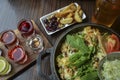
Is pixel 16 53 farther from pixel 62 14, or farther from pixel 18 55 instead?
pixel 62 14

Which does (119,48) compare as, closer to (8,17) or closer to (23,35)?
(23,35)

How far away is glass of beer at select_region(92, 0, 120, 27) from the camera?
1.12 meters

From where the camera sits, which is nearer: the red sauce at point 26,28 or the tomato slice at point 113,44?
the tomato slice at point 113,44

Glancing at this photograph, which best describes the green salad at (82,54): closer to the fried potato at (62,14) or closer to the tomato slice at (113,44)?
the tomato slice at (113,44)

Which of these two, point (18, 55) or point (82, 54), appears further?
point (18, 55)

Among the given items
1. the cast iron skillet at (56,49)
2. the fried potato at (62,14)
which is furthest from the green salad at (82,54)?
the fried potato at (62,14)

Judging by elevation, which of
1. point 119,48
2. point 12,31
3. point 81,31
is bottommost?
point 119,48

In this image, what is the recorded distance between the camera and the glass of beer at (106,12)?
112 centimetres

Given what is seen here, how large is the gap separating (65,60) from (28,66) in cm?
22

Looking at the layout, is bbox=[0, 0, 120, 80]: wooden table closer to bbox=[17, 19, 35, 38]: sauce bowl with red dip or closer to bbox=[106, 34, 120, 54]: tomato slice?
bbox=[17, 19, 35, 38]: sauce bowl with red dip

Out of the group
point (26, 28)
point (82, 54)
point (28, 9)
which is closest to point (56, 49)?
point (82, 54)

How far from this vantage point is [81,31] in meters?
1.18

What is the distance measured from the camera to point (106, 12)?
46.2 inches

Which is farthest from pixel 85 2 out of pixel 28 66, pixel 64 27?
pixel 28 66
